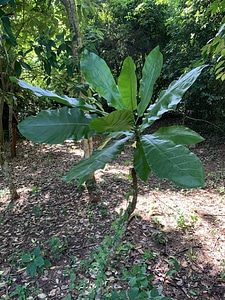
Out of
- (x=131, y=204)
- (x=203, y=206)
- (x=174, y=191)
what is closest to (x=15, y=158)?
(x=174, y=191)

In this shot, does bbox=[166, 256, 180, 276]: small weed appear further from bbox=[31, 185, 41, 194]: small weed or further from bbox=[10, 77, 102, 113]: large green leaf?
bbox=[31, 185, 41, 194]: small weed

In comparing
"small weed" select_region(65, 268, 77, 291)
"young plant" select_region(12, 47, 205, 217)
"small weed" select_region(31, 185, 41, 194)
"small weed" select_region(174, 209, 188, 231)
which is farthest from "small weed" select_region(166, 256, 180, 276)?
"small weed" select_region(31, 185, 41, 194)

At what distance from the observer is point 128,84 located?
0.91 metres

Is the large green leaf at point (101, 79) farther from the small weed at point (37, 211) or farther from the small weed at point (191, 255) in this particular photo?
the small weed at point (37, 211)

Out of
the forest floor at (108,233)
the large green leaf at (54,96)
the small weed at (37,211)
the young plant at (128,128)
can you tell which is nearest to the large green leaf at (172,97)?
the young plant at (128,128)

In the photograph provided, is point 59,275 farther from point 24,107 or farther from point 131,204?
point 24,107

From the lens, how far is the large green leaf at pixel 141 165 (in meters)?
0.84

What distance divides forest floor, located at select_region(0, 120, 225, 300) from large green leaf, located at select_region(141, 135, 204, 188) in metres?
1.04

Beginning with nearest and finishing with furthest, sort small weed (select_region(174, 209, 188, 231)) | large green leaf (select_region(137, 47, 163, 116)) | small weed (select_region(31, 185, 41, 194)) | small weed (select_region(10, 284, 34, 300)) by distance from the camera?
large green leaf (select_region(137, 47, 163, 116)) < small weed (select_region(10, 284, 34, 300)) < small weed (select_region(174, 209, 188, 231)) < small weed (select_region(31, 185, 41, 194))

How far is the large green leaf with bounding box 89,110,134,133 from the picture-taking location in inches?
27.7

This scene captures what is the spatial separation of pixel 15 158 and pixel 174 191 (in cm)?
313

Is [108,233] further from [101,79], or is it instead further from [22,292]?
[101,79]

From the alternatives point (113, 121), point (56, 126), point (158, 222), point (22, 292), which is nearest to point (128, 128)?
point (113, 121)

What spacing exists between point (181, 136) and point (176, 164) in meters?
0.20
